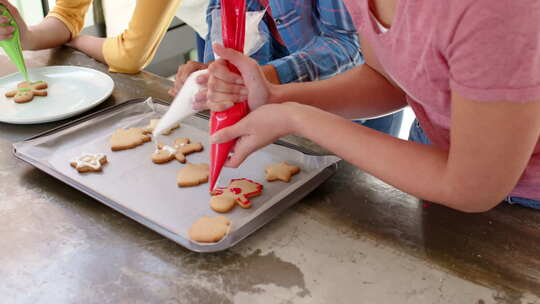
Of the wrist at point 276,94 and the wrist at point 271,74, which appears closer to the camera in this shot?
the wrist at point 276,94

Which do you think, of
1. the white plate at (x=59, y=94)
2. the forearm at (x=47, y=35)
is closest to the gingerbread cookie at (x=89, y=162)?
the white plate at (x=59, y=94)

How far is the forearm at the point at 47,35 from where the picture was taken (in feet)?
5.24

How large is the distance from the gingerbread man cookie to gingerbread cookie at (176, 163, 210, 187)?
565mm

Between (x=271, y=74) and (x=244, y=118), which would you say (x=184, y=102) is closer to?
(x=244, y=118)

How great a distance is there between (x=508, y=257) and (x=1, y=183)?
36.2 inches

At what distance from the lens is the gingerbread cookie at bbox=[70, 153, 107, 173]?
1.01m

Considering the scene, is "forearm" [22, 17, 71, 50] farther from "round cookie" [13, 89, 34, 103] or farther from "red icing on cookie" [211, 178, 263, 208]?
"red icing on cookie" [211, 178, 263, 208]

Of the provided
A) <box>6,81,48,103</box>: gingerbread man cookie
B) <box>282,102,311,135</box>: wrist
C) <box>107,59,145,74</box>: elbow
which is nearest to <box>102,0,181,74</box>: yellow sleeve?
<box>107,59,145,74</box>: elbow

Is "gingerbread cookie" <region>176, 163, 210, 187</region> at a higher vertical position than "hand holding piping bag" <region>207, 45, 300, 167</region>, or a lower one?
lower

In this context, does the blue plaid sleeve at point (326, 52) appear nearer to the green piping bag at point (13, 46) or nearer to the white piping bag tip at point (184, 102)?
the white piping bag tip at point (184, 102)

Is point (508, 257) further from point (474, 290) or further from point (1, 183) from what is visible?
point (1, 183)

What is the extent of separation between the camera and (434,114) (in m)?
0.88

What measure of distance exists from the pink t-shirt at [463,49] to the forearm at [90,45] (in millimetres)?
1014

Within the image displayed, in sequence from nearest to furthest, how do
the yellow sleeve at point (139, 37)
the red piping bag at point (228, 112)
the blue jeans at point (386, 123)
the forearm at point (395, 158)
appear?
the forearm at point (395, 158) < the red piping bag at point (228, 112) < the yellow sleeve at point (139, 37) < the blue jeans at point (386, 123)
